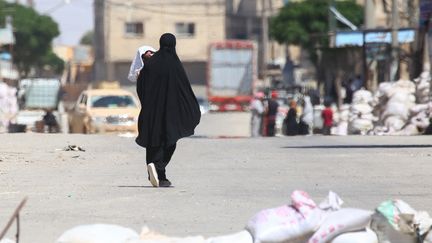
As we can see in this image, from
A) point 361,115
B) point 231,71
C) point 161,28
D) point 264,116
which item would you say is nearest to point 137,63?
point 361,115

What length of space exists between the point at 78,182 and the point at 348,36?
3269 cm

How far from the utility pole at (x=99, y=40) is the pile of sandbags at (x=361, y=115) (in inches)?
2488

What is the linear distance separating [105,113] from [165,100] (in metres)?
18.9

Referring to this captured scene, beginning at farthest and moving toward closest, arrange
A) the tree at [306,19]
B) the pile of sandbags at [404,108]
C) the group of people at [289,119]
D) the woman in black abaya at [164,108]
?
the tree at [306,19] → the group of people at [289,119] → the pile of sandbags at [404,108] → the woman in black abaya at [164,108]

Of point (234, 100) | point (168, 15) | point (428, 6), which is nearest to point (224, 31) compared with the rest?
point (168, 15)

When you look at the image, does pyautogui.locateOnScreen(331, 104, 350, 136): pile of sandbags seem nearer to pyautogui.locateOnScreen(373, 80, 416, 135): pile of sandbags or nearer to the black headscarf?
pyautogui.locateOnScreen(373, 80, 416, 135): pile of sandbags

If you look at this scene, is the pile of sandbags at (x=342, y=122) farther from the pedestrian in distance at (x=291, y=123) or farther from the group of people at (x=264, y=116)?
the group of people at (x=264, y=116)

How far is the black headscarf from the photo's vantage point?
15312mm

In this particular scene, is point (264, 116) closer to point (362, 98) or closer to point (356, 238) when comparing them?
point (362, 98)

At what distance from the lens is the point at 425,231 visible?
9.34 m

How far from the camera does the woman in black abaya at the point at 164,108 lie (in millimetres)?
15273

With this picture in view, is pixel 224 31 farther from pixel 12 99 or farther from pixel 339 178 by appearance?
pixel 339 178

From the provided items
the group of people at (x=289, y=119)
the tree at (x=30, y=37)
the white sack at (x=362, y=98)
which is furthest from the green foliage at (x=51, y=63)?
the white sack at (x=362, y=98)

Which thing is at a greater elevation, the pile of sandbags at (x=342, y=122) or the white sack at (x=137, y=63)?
the white sack at (x=137, y=63)
